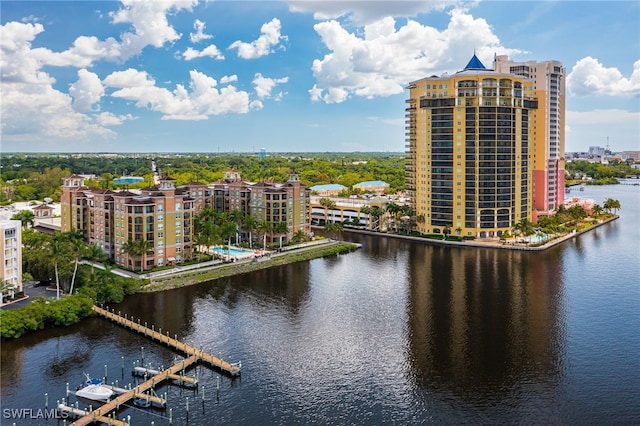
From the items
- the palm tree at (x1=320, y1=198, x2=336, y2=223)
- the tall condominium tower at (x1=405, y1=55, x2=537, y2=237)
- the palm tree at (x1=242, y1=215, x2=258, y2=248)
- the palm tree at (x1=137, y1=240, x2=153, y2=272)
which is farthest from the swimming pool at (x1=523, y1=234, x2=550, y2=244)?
the palm tree at (x1=137, y1=240, x2=153, y2=272)

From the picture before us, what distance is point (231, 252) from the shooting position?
54.8 m

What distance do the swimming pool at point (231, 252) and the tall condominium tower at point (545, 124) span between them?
→ 4136 cm

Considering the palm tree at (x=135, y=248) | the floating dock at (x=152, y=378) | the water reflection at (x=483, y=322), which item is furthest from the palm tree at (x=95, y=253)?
the water reflection at (x=483, y=322)

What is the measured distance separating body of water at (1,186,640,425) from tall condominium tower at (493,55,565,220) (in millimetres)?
27998

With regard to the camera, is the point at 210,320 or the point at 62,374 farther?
the point at 210,320

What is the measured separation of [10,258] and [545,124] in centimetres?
6512

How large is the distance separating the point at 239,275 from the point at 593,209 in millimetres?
60130

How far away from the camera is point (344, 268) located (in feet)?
168

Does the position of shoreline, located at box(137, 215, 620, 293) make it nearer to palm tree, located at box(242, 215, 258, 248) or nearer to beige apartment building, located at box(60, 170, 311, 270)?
beige apartment building, located at box(60, 170, 311, 270)

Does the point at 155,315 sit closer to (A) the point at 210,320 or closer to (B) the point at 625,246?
(A) the point at 210,320

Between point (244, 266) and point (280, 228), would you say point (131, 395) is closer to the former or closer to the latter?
point (244, 266)

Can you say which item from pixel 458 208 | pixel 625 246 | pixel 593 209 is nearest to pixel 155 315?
pixel 458 208

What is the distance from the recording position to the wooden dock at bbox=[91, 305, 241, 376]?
91.2 ft

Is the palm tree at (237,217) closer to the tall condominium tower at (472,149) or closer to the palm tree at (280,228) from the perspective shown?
the palm tree at (280,228)
